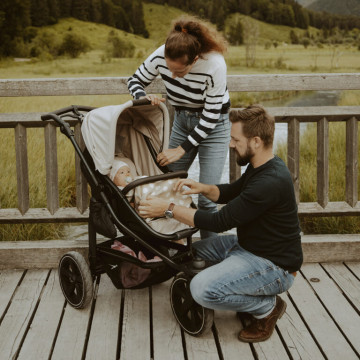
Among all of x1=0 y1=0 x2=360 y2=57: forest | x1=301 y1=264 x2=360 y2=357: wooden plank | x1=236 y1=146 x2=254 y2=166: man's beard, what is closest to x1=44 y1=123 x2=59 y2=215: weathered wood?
x1=236 y1=146 x2=254 y2=166: man's beard

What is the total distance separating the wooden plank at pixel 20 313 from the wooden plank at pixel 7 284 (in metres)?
0.03

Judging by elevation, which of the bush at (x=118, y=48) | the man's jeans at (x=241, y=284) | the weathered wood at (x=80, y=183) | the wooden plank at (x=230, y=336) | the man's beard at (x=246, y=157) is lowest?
the wooden plank at (x=230, y=336)

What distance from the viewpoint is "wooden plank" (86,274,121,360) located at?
285 centimetres

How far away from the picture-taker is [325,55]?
29.9 metres

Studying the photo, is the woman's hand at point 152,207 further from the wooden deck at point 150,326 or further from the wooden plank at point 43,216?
the wooden plank at point 43,216

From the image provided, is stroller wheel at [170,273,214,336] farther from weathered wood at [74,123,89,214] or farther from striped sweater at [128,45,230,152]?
weathered wood at [74,123,89,214]

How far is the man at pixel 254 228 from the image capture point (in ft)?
9.04

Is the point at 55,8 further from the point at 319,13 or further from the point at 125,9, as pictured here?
the point at 319,13

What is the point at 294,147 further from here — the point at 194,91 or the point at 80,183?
the point at 80,183

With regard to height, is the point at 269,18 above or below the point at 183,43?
above

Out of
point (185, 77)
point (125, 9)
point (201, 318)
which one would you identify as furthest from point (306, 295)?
point (125, 9)

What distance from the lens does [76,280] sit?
3299mm

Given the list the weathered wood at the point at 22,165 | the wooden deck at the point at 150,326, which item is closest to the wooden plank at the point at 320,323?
the wooden deck at the point at 150,326

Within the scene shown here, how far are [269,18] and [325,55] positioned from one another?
353cm
